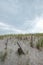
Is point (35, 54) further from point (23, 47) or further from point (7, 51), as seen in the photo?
point (7, 51)

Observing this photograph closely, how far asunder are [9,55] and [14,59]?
40 centimetres

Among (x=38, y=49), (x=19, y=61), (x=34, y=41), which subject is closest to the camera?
(x=19, y=61)

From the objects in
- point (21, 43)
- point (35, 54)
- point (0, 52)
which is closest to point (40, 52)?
point (35, 54)

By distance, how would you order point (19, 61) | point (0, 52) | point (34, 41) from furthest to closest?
point (34, 41) → point (0, 52) → point (19, 61)

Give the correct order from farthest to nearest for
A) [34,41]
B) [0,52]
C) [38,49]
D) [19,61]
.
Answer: [34,41]
[38,49]
[0,52]
[19,61]

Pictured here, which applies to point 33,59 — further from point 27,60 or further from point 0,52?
point 0,52

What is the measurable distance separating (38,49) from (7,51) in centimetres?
181

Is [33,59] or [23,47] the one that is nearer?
[33,59]

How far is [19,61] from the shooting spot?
9.27m

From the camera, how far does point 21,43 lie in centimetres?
1077

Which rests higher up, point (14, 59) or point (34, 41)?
point (34, 41)

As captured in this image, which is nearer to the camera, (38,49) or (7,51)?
(7,51)

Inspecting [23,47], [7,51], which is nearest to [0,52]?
[7,51]

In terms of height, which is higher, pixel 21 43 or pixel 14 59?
pixel 21 43
